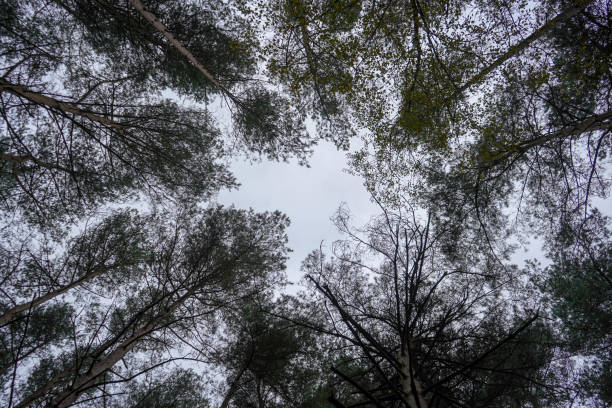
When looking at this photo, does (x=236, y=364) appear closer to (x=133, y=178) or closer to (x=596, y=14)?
(x=133, y=178)

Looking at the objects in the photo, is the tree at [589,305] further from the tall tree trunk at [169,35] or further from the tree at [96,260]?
the tree at [96,260]

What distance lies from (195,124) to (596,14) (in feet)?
32.9

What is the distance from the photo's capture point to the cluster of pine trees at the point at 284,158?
18.9ft

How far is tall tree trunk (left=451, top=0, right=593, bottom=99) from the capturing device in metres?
5.16

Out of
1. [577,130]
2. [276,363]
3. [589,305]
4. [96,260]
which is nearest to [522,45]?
[577,130]

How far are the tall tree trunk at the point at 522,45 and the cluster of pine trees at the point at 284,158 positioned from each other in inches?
2.1

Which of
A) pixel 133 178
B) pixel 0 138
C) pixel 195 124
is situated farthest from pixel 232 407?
pixel 0 138

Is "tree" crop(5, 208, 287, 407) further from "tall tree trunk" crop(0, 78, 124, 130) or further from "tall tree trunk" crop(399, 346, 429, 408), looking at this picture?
"tall tree trunk" crop(399, 346, 429, 408)

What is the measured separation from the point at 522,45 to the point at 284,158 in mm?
6447

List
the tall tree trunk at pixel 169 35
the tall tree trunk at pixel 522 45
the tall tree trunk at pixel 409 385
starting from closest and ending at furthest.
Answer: the tall tree trunk at pixel 409 385 < the tall tree trunk at pixel 169 35 < the tall tree trunk at pixel 522 45

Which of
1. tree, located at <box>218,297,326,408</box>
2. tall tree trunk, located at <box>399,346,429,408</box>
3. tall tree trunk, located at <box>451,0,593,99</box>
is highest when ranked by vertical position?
tall tree trunk, located at <box>451,0,593,99</box>

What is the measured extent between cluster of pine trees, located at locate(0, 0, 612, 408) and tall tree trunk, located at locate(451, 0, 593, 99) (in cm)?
5

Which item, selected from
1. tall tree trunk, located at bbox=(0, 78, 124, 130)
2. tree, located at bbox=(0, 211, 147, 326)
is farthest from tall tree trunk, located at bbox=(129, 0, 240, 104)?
tree, located at bbox=(0, 211, 147, 326)

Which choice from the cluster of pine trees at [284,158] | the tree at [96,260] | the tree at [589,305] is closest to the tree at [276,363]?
the cluster of pine trees at [284,158]
